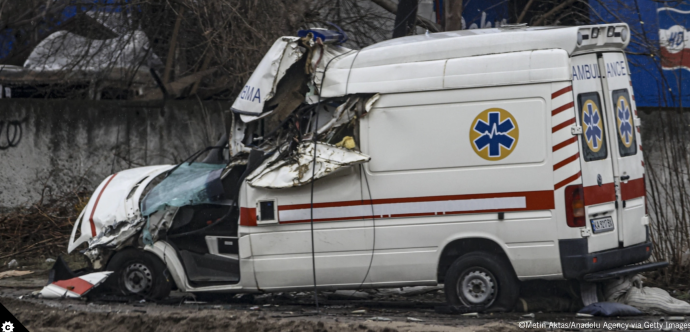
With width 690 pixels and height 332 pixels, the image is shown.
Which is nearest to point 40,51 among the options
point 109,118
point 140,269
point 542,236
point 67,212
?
point 109,118

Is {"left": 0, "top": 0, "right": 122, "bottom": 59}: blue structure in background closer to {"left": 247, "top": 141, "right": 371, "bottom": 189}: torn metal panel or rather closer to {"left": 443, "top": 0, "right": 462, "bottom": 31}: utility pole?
{"left": 443, "top": 0, "right": 462, "bottom": 31}: utility pole

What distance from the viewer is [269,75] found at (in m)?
7.25

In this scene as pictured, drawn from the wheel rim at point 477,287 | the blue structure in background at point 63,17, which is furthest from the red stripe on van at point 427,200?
the blue structure in background at point 63,17

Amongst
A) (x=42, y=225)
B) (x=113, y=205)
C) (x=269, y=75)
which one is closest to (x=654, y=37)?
(x=269, y=75)

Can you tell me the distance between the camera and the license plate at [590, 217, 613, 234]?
6.23 m

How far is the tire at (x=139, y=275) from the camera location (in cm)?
756

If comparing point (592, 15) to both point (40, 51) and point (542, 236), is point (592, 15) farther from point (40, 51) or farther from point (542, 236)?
point (40, 51)

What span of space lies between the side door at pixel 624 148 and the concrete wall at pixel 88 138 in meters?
7.11

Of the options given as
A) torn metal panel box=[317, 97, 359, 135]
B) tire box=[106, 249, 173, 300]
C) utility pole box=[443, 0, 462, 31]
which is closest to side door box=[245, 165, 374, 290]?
torn metal panel box=[317, 97, 359, 135]

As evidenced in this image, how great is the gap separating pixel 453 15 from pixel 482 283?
460 centimetres

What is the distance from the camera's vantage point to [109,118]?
12.5 meters

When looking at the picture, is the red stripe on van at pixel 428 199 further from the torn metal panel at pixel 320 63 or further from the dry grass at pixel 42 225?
the dry grass at pixel 42 225

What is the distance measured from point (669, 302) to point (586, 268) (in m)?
1.11

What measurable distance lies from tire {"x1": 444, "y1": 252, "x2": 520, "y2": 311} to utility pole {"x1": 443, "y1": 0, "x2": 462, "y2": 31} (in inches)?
172
